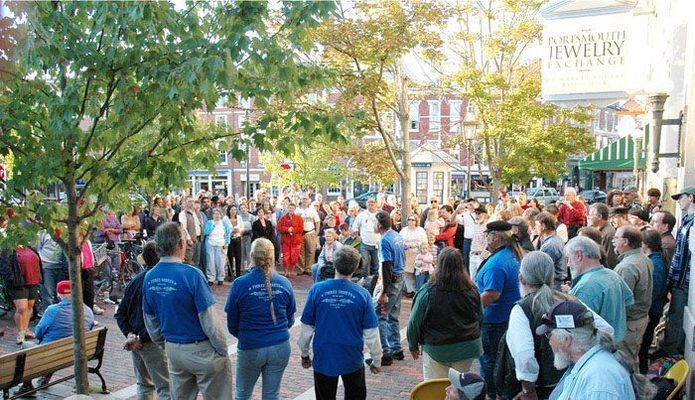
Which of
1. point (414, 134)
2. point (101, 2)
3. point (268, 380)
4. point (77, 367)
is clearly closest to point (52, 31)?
point (101, 2)

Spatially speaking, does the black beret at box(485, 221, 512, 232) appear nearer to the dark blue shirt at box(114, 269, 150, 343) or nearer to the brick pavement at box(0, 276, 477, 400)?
the brick pavement at box(0, 276, 477, 400)

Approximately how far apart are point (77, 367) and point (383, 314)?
3583 millimetres

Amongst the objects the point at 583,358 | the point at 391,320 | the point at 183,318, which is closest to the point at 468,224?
the point at 391,320

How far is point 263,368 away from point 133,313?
4.40 feet

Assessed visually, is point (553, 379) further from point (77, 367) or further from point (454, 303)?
point (77, 367)

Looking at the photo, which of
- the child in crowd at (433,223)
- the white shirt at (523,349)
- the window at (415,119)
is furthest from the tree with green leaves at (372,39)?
the window at (415,119)

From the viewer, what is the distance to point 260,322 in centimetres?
463

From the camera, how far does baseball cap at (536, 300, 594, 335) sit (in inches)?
110

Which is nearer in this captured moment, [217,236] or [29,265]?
[29,265]

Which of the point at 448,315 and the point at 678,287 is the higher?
the point at 448,315

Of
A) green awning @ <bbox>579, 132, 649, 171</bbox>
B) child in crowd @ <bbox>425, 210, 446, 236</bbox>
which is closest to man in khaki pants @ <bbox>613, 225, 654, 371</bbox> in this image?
child in crowd @ <bbox>425, 210, 446, 236</bbox>

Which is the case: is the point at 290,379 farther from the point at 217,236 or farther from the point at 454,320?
the point at 217,236

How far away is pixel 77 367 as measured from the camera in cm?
488

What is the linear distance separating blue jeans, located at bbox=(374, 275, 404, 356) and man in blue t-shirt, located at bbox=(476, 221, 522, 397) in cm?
193
